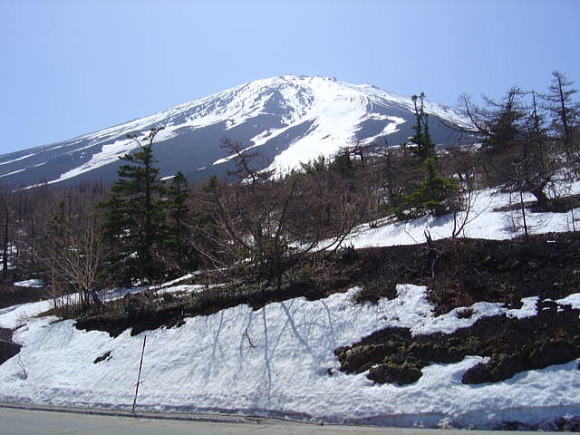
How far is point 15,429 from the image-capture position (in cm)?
842

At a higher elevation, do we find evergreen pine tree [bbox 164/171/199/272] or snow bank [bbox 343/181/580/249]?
evergreen pine tree [bbox 164/171/199/272]

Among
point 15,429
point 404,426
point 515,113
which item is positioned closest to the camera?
point 404,426

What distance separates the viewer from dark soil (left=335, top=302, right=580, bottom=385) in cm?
743

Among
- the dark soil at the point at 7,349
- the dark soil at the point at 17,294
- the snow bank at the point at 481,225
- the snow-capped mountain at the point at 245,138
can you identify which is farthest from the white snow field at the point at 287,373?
the snow-capped mountain at the point at 245,138

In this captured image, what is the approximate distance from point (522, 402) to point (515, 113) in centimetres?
1769

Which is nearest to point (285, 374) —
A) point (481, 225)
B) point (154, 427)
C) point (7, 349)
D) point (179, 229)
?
point (154, 427)

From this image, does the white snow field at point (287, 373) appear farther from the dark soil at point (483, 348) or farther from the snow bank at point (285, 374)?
the dark soil at point (483, 348)

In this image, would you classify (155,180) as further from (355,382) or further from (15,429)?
(355,382)

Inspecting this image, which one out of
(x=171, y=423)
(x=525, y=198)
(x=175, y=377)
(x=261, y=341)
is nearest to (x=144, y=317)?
(x=175, y=377)

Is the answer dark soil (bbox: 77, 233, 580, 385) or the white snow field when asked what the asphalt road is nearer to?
the white snow field

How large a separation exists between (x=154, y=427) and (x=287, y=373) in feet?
8.94

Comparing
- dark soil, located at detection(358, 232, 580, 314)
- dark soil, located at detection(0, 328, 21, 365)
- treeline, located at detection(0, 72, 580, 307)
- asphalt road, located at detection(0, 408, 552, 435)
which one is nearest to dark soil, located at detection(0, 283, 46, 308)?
treeline, located at detection(0, 72, 580, 307)

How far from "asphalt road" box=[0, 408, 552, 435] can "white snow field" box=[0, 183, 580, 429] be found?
1.31ft

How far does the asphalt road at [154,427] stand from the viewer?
7.25 meters
